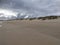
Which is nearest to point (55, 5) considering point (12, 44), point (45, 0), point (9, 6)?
point (45, 0)

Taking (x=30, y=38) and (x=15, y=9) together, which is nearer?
(x=30, y=38)

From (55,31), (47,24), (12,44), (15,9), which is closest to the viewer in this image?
(12,44)

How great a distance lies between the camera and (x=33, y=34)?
2.51 meters

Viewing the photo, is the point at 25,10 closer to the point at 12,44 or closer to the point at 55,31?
the point at 55,31

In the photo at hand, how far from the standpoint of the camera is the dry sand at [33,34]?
2.13 metres

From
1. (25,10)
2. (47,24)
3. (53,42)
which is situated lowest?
(53,42)

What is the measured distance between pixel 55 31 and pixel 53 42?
→ 538mm

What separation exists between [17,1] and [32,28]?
22.8 inches

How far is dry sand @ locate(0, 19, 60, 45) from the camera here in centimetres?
213

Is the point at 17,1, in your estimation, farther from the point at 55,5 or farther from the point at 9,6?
the point at 55,5

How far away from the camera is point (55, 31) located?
8.65ft

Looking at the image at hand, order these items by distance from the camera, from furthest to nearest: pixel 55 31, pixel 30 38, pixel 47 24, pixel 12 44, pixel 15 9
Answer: pixel 47 24
pixel 15 9
pixel 55 31
pixel 30 38
pixel 12 44

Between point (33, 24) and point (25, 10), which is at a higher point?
point (25, 10)

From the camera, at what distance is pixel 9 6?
277cm
